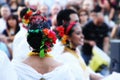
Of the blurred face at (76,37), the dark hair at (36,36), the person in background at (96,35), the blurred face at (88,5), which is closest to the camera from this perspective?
the dark hair at (36,36)

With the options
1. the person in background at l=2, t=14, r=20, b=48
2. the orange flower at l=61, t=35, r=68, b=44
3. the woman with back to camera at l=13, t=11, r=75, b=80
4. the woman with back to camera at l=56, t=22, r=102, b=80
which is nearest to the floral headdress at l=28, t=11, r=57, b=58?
the woman with back to camera at l=13, t=11, r=75, b=80

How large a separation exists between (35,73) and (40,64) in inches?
4.1

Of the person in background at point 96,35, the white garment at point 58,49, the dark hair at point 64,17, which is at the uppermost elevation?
the dark hair at point 64,17

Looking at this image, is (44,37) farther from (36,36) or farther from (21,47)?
(21,47)

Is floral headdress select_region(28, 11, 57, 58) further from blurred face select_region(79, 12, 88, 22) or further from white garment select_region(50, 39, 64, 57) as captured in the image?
blurred face select_region(79, 12, 88, 22)

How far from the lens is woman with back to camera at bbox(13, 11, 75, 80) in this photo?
4.98m

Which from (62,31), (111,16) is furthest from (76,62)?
(111,16)

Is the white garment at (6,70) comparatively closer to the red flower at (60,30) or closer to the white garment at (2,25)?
the red flower at (60,30)

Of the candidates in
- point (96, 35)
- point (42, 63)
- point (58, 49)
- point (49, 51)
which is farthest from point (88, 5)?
point (42, 63)

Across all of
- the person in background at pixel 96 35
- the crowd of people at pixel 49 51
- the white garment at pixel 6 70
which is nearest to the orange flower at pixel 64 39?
Answer: the crowd of people at pixel 49 51

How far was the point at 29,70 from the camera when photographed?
4977 mm

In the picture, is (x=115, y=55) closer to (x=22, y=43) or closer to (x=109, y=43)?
(x=109, y=43)

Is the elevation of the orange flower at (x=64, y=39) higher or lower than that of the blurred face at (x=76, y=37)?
lower

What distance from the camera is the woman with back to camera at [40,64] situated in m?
4.98
